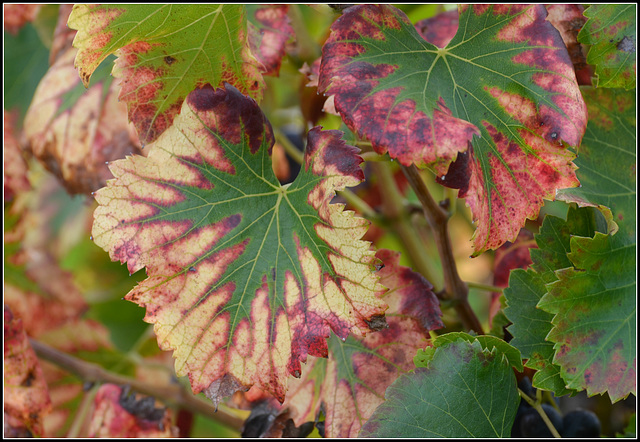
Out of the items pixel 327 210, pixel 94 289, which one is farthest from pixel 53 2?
pixel 327 210

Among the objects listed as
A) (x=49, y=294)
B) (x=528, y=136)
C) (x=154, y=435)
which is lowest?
(x=154, y=435)

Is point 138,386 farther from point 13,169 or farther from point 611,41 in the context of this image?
point 611,41

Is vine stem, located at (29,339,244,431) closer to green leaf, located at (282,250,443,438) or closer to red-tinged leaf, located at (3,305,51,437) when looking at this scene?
red-tinged leaf, located at (3,305,51,437)

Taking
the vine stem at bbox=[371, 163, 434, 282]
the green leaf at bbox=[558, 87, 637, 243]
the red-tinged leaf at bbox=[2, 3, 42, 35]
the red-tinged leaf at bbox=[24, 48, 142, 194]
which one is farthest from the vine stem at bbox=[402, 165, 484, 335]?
the red-tinged leaf at bbox=[2, 3, 42, 35]

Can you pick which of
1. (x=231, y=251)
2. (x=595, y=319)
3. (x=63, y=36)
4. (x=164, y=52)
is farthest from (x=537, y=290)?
(x=63, y=36)

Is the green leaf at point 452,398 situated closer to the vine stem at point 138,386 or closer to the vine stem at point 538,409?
the vine stem at point 538,409

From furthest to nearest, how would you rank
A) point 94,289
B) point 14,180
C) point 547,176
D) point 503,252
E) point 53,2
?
1. point 94,289
2. point 53,2
3. point 14,180
4. point 503,252
5. point 547,176

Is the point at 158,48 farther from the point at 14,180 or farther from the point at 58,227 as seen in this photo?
the point at 58,227
